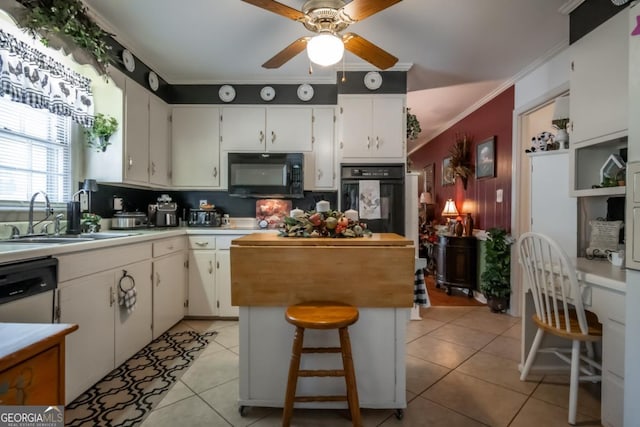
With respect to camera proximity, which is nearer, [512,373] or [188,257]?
[512,373]

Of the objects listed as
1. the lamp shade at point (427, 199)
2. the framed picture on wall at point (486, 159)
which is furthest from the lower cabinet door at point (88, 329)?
the lamp shade at point (427, 199)

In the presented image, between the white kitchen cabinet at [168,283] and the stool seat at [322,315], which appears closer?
the stool seat at [322,315]


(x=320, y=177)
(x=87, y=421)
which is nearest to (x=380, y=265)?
(x=87, y=421)

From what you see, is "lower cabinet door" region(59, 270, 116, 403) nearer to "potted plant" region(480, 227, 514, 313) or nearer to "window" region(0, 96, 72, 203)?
"window" region(0, 96, 72, 203)

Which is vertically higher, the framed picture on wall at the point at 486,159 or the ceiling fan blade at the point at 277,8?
the ceiling fan blade at the point at 277,8

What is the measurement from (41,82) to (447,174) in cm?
526

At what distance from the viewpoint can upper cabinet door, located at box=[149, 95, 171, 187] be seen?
10.00 feet

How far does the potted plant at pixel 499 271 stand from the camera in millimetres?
3316

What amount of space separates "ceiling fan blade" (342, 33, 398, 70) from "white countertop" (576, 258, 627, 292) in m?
1.73

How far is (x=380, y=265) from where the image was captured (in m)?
1.56

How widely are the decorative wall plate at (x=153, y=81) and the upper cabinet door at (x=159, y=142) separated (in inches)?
4.2

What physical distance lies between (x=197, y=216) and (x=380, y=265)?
2455mm

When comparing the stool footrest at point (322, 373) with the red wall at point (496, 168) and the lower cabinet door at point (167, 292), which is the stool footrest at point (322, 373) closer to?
the lower cabinet door at point (167, 292)

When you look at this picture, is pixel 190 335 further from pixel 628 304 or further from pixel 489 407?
pixel 628 304
